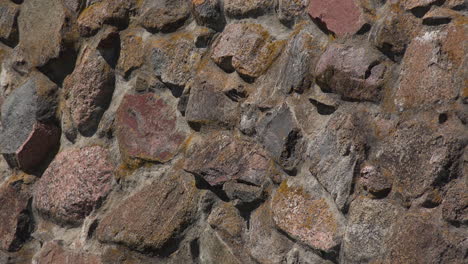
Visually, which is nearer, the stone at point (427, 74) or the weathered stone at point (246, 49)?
the stone at point (427, 74)

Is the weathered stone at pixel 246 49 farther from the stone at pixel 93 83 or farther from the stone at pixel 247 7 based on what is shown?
the stone at pixel 93 83

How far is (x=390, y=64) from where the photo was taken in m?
1.89

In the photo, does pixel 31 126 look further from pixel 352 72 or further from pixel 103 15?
pixel 352 72

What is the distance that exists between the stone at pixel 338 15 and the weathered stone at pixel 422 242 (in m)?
0.50

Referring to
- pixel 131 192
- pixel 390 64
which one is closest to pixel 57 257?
pixel 131 192

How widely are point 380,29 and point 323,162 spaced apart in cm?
36

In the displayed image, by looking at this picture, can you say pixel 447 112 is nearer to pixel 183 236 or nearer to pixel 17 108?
pixel 183 236

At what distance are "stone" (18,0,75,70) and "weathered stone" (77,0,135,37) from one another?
0.08 meters

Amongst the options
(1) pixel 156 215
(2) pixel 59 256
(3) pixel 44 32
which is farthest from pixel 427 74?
(3) pixel 44 32

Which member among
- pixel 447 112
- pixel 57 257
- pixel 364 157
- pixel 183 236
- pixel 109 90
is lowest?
pixel 57 257

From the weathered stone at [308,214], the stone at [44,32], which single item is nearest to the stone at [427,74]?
the weathered stone at [308,214]

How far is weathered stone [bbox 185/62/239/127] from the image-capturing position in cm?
231

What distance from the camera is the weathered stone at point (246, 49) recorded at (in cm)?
224

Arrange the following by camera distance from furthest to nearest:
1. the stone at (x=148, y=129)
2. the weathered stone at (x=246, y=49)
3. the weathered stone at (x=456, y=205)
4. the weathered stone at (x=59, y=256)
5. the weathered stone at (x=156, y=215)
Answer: the weathered stone at (x=59, y=256), the stone at (x=148, y=129), the weathered stone at (x=156, y=215), the weathered stone at (x=246, y=49), the weathered stone at (x=456, y=205)
